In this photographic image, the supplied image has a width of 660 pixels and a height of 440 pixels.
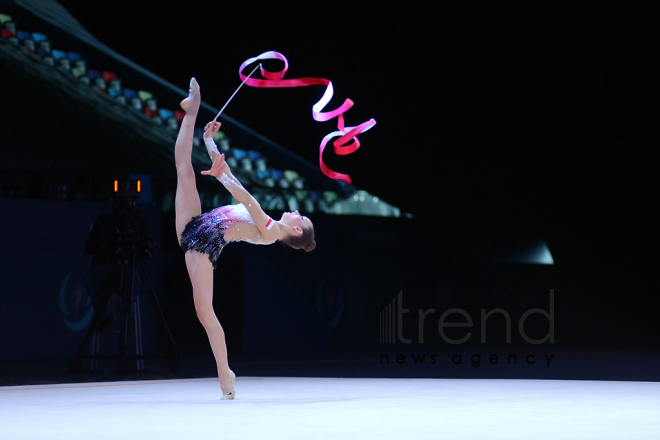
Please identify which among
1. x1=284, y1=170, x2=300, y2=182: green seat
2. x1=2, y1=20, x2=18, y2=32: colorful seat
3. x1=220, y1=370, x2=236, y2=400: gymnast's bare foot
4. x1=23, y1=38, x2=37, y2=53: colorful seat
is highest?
x1=2, y1=20, x2=18, y2=32: colorful seat

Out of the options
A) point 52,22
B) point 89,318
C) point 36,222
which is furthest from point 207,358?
point 52,22

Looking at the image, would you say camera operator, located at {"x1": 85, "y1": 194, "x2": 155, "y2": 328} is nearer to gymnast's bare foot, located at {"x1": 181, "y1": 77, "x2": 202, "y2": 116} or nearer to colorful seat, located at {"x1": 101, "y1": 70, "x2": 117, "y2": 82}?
gymnast's bare foot, located at {"x1": 181, "y1": 77, "x2": 202, "y2": 116}

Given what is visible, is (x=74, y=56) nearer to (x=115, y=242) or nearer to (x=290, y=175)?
(x=290, y=175)

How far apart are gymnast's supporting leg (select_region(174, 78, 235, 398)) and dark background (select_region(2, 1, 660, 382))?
7.43 metres

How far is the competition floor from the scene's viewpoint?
374 cm

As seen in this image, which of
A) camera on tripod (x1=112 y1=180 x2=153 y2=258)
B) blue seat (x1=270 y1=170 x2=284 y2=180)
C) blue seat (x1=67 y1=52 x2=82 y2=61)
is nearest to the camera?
camera on tripod (x1=112 y1=180 x2=153 y2=258)

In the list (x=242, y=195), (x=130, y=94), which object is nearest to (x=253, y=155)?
(x=130, y=94)

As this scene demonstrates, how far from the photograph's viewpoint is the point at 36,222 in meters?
9.71

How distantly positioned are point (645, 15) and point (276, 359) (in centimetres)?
759

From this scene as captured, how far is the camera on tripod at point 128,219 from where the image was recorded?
7.64 m

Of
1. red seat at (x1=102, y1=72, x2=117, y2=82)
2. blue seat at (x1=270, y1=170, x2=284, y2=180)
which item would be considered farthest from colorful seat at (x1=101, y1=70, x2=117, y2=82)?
blue seat at (x1=270, y1=170, x2=284, y2=180)

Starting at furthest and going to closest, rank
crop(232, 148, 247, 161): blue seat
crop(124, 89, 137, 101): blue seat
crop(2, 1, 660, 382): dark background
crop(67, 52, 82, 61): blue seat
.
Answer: crop(67, 52, 82, 61): blue seat, crop(124, 89, 137, 101): blue seat, crop(232, 148, 247, 161): blue seat, crop(2, 1, 660, 382): dark background

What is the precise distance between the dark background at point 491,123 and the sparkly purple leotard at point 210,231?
743 cm

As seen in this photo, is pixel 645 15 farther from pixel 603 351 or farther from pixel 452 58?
pixel 603 351
